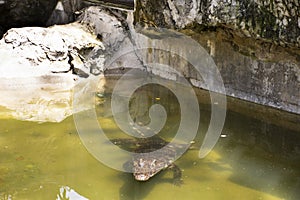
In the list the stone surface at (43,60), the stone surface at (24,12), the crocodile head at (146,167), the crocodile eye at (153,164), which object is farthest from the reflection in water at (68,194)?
the stone surface at (24,12)

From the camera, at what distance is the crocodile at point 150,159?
467 cm

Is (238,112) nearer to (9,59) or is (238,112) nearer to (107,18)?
(107,18)

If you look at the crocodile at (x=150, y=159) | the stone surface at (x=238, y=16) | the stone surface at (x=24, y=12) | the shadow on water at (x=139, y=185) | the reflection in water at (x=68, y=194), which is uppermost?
the stone surface at (x=238, y=16)

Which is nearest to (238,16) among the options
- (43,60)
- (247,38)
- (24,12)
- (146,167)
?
(247,38)

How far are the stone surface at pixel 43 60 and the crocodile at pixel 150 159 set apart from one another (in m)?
2.73

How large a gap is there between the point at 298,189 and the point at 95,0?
24.0 ft

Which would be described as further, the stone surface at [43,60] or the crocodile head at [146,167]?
the stone surface at [43,60]

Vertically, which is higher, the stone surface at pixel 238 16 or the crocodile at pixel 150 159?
the stone surface at pixel 238 16

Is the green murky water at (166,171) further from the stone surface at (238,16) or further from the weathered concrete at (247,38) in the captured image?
the stone surface at (238,16)

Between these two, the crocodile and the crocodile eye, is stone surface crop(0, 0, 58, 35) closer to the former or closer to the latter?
the crocodile

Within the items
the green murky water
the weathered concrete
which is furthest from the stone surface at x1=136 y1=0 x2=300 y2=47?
the green murky water

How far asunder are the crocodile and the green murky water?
99 mm

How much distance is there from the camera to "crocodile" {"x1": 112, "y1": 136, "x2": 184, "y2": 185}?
467cm

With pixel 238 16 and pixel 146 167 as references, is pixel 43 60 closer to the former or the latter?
pixel 238 16
